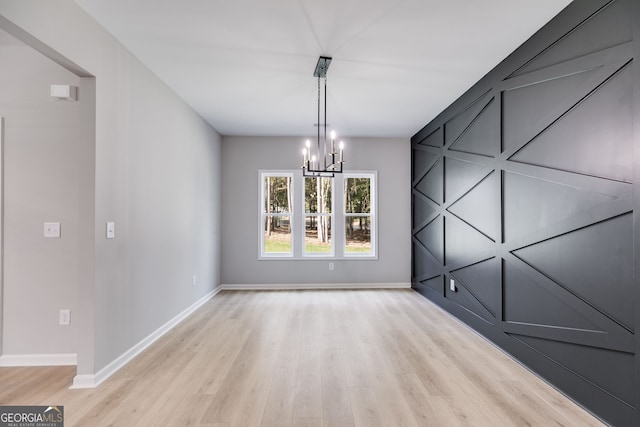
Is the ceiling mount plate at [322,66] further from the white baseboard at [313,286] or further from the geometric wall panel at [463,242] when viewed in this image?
the white baseboard at [313,286]

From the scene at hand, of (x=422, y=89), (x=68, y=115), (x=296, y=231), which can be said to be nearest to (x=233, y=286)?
(x=296, y=231)

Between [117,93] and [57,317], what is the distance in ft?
6.46

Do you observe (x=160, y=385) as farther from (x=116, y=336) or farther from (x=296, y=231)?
(x=296, y=231)

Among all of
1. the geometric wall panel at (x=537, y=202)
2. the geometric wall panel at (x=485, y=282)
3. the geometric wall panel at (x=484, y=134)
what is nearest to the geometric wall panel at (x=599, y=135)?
the geometric wall panel at (x=537, y=202)

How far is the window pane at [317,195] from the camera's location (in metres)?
6.23

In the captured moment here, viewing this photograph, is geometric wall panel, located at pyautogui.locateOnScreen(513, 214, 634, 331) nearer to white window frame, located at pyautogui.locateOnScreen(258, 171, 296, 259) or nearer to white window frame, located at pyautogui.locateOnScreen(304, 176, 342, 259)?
white window frame, located at pyautogui.locateOnScreen(304, 176, 342, 259)

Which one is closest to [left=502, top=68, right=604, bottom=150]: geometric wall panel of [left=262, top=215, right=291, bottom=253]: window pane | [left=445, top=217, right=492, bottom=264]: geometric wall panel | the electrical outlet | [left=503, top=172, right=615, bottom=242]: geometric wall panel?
[left=503, top=172, right=615, bottom=242]: geometric wall panel

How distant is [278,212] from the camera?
618 cm

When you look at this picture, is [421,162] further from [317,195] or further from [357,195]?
[317,195]

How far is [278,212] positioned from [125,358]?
12.0 feet

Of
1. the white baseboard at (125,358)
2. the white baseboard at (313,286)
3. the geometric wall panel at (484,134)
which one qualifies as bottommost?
the white baseboard at (313,286)

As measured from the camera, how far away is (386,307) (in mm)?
4758

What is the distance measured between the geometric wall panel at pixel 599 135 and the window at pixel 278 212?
432 centimetres

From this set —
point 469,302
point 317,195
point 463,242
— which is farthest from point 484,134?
point 317,195
